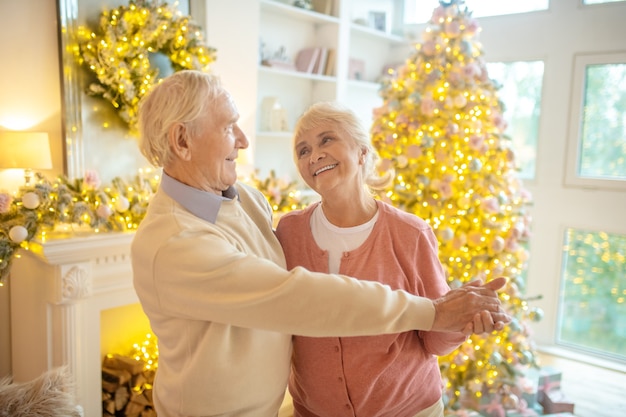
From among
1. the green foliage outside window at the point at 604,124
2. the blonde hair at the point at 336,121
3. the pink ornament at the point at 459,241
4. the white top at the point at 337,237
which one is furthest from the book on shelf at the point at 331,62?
the white top at the point at 337,237

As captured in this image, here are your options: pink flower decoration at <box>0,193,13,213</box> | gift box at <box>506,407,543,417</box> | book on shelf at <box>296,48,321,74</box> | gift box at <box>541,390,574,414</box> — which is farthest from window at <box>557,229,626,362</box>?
pink flower decoration at <box>0,193,13,213</box>

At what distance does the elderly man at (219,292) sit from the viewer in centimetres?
121

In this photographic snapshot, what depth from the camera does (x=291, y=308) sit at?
1.20 meters

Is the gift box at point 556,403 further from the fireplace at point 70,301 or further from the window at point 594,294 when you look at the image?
the fireplace at point 70,301

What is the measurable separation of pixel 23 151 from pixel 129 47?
2.77 ft

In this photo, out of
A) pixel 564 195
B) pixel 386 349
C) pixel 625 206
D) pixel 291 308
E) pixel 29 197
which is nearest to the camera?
pixel 291 308

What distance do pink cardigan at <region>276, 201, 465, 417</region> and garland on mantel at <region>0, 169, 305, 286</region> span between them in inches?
60.3

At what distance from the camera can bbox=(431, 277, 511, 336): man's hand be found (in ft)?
4.29

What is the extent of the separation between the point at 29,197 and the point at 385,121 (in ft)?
6.78

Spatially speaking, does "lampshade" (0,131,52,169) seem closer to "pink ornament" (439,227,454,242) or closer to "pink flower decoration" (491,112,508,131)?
"pink ornament" (439,227,454,242)

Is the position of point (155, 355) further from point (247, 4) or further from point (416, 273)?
point (247, 4)

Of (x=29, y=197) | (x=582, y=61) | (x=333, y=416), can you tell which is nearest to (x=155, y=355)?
(x=29, y=197)

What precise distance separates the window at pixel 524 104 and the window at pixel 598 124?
0.32 metres

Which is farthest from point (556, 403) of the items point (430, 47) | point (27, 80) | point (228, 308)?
point (27, 80)
